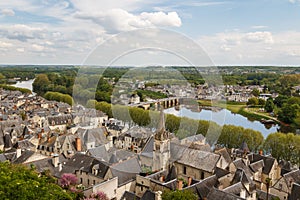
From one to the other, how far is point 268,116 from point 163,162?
64727 mm

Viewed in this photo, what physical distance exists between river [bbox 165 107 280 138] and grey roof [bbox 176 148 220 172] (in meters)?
3.30

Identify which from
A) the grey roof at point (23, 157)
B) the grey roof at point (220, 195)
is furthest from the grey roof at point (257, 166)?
the grey roof at point (23, 157)

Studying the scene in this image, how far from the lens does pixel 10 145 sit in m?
32.7

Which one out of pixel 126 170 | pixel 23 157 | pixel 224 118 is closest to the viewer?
pixel 126 170

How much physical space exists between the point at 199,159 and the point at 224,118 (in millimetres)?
7758

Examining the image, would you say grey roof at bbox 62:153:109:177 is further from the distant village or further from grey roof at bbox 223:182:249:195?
grey roof at bbox 223:182:249:195

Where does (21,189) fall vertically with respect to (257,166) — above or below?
above

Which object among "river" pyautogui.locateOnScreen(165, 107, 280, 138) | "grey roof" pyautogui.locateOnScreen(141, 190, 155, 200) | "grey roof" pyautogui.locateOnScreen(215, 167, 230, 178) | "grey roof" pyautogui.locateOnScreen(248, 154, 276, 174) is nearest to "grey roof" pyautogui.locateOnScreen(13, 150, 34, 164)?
"grey roof" pyautogui.locateOnScreen(141, 190, 155, 200)

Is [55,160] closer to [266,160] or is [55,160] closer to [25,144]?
[25,144]

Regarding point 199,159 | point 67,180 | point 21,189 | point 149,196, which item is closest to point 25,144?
point 67,180

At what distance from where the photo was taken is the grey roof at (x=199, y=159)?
24.5m

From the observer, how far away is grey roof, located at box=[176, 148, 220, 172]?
24484 mm

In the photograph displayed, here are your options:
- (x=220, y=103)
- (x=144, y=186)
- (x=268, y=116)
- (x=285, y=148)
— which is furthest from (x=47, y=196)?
(x=268, y=116)

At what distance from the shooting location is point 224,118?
31.3m
